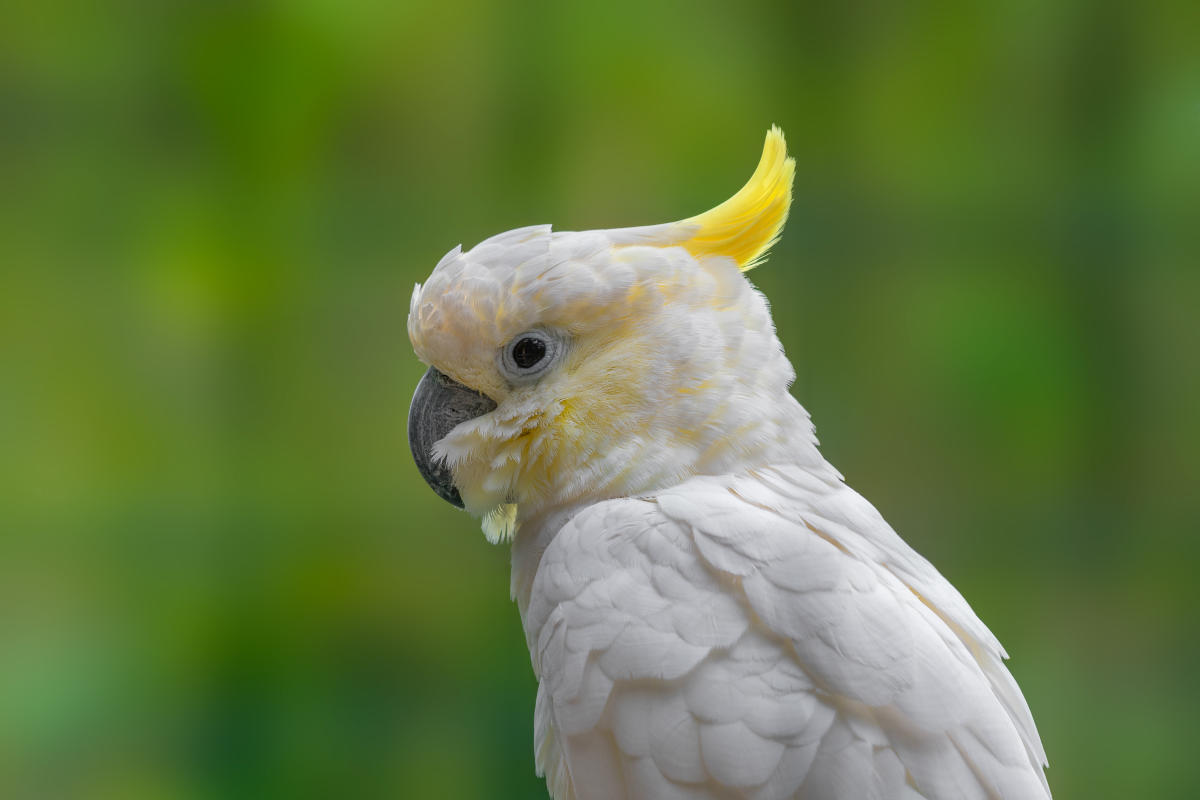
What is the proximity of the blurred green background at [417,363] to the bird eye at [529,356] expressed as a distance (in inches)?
33.2

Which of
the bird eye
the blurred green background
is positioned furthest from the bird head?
the blurred green background

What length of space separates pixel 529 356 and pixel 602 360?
8 centimetres

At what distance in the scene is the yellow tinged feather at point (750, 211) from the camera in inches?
39.2

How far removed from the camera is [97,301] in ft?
5.65

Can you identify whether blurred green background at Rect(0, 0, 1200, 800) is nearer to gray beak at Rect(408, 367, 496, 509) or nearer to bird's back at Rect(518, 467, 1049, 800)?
gray beak at Rect(408, 367, 496, 509)

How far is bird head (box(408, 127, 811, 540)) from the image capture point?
0.94 metres

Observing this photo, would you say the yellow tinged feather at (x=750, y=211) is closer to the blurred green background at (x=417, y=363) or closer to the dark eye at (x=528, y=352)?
the dark eye at (x=528, y=352)

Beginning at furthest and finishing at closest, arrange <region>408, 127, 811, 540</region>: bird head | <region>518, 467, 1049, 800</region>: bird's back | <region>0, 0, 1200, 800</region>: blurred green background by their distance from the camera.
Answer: <region>0, 0, 1200, 800</region>: blurred green background
<region>408, 127, 811, 540</region>: bird head
<region>518, 467, 1049, 800</region>: bird's back

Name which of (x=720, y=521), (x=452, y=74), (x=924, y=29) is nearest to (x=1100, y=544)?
(x=924, y=29)

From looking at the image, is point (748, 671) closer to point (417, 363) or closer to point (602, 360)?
point (602, 360)

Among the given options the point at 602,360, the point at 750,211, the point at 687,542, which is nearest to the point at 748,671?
the point at 687,542

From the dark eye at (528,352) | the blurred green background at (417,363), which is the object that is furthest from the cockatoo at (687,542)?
the blurred green background at (417,363)

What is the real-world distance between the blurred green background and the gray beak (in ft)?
2.50

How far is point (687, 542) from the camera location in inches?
32.9
